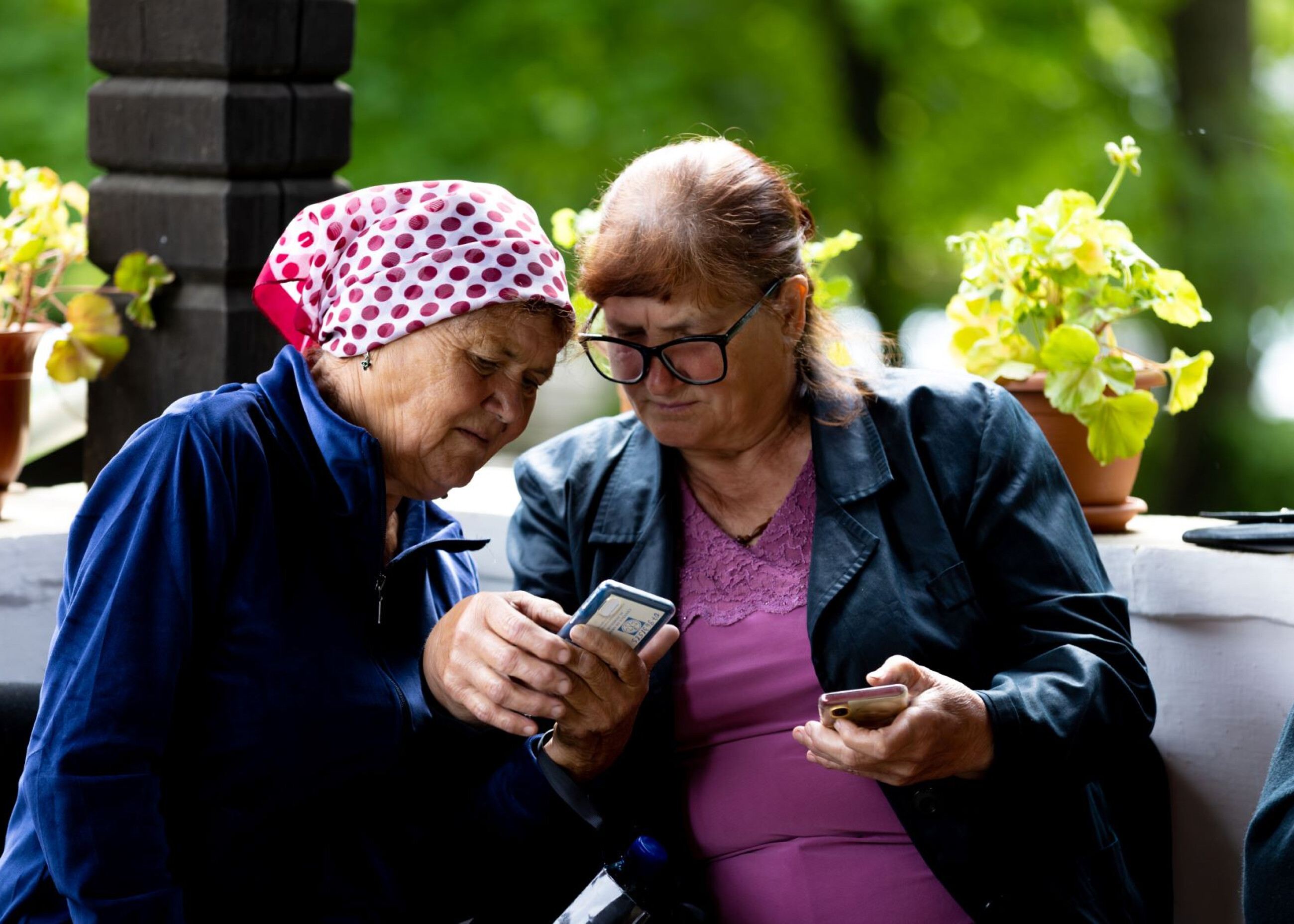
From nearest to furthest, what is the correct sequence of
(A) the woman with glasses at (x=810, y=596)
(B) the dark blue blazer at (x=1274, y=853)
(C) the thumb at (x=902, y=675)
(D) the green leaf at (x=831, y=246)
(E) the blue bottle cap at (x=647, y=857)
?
(B) the dark blue blazer at (x=1274, y=853) → (C) the thumb at (x=902, y=675) → (E) the blue bottle cap at (x=647, y=857) → (A) the woman with glasses at (x=810, y=596) → (D) the green leaf at (x=831, y=246)

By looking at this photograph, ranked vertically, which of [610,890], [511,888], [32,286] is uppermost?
[32,286]

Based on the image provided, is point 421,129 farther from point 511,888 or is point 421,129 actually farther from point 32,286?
point 511,888

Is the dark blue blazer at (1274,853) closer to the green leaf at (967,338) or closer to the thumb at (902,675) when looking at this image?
the thumb at (902,675)

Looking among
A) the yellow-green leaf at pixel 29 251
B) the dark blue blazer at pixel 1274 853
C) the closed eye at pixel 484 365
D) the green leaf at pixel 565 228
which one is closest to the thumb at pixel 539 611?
the closed eye at pixel 484 365

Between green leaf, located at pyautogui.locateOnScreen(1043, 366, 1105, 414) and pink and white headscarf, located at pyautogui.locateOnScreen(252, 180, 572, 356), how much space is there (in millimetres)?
1011

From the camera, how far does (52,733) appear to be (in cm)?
170

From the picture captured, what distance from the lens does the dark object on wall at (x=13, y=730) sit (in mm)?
2082

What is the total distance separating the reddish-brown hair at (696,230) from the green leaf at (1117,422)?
0.64m

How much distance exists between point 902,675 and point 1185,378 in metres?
1.08

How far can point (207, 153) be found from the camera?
2822 mm

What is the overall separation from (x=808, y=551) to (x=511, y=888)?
2.25 feet

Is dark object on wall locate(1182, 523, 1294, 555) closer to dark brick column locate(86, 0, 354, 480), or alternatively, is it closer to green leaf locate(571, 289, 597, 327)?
green leaf locate(571, 289, 597, 327)

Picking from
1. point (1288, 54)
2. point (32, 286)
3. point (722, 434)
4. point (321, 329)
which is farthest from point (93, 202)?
point (1288, 54)

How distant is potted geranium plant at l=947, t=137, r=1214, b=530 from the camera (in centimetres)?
256
